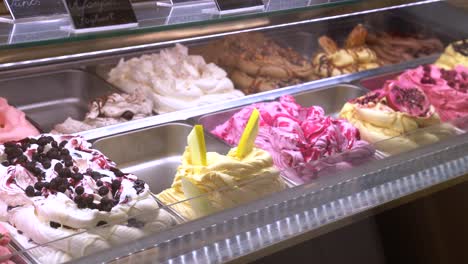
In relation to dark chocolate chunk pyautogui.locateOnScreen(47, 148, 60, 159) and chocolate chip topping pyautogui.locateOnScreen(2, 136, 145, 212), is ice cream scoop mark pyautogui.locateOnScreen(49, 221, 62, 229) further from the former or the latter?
dark chocolate chunk pyautogui.locateOnScreen(47, 148, 60, 159)

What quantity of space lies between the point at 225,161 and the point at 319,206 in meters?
0.29

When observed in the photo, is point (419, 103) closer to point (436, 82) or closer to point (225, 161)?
point (436, 82)

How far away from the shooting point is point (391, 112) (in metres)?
2.41

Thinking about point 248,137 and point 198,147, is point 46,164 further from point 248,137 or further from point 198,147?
point 248,137

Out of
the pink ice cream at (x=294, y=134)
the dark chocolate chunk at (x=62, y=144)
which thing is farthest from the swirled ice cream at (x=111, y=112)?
the dark chocolate chunk at (x=62, y=144)

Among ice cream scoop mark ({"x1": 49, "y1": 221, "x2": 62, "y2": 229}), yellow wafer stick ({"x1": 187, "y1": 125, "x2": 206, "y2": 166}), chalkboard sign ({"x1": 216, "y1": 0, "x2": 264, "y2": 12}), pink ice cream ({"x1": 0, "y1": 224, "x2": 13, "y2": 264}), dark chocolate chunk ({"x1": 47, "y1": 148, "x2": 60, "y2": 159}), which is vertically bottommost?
pink ice cream ({"x1": 0, "y1": 224, "x2": 13, "y2": 264})

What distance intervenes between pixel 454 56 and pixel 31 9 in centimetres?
203

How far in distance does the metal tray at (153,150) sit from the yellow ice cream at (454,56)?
1.34 m

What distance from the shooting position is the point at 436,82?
2766 mm

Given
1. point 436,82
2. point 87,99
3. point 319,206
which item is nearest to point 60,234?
point 319,206

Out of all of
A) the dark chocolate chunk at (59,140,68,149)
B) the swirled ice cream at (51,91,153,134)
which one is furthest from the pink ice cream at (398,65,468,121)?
the dark chocolate chunk at (59,140,68,149)

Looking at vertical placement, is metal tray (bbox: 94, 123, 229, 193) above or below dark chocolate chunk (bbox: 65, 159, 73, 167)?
below

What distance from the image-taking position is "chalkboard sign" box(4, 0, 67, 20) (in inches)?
70.8

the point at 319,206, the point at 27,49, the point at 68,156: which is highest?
the point at 27,49
